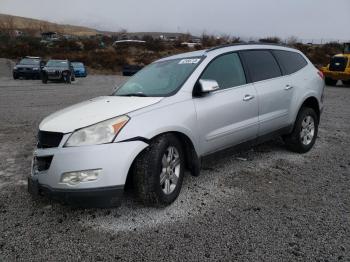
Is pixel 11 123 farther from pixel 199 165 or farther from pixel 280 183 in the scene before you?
pixel 280 183

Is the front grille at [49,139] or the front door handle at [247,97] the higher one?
the front door handle at [247,97]

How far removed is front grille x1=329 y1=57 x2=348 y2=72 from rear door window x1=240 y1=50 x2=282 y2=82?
16181mm

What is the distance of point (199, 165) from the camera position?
390 cm

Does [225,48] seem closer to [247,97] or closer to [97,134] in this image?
[247,97]

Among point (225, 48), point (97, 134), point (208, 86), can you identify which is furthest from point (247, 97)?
point (97, 134)

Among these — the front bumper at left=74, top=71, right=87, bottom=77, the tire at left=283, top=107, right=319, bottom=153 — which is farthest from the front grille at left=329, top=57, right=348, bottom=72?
the front bumper at left=74, top=71, right=87, bottom=77

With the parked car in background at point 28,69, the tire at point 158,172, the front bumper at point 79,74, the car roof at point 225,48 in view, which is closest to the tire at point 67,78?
the parked car in background at point 28,69

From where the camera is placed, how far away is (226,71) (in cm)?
441

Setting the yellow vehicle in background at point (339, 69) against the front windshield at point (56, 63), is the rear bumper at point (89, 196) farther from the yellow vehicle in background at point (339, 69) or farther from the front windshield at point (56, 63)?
the yellow vehicle in background at point (339, 69)

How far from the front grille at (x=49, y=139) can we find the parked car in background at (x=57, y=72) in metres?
17.6

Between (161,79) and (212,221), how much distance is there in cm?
188

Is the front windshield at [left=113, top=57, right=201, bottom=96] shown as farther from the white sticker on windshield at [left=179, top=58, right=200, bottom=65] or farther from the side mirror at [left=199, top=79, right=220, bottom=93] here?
the side mirror at [left=199, top=79, right=220, bottom=93]

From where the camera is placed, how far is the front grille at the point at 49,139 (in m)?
3.24

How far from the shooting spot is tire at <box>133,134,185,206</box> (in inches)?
130
